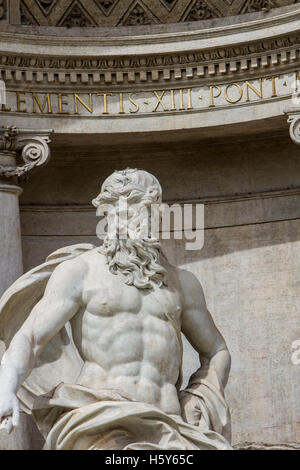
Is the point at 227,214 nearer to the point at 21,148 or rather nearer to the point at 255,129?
the point at 255,129

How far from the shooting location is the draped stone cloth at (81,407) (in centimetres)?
1293

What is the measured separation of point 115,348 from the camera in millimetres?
13445

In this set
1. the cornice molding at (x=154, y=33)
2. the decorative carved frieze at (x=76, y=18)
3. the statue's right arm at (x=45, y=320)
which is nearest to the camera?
the statue's right arm at (x=45, y=320)

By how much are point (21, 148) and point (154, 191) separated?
347cm

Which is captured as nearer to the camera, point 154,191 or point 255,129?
point 154,191

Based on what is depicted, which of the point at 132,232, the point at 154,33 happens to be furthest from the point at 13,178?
the point at 132,232

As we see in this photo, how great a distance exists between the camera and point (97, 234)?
17938 mm

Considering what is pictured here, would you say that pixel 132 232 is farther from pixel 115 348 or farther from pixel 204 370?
pixel 204 370

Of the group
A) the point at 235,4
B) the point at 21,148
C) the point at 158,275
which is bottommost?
the point at 158,275

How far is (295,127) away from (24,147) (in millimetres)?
2415

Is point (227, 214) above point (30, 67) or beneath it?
beneath

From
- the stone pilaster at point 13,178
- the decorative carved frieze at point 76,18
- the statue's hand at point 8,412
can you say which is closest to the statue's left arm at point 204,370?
the statue's hand at point 8,412

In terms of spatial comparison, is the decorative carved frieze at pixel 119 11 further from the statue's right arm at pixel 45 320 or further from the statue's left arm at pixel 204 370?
the statue's right arm at pixel 45 320
